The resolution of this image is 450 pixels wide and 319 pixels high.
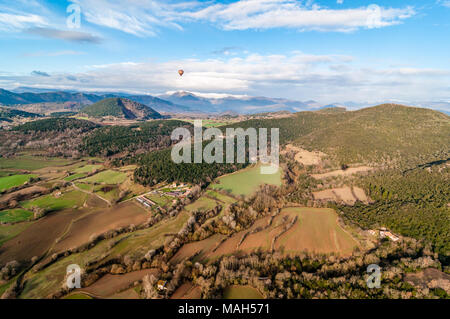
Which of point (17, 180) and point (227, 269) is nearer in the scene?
point (227, 269)

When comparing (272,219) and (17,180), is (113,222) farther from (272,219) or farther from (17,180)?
(17,180)

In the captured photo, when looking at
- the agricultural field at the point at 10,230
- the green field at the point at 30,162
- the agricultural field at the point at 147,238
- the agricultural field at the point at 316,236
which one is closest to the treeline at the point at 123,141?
the green field at the point at 30,162

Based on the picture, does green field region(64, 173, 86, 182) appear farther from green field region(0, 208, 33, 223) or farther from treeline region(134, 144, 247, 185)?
green field region(0, 208, 33, 223)

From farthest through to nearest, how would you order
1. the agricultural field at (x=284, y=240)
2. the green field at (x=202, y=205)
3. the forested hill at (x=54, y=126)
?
the forested hill at (x=54, y=126)
the green field at (x=202, y=205)
the agricultural field at (x=284, y=240)

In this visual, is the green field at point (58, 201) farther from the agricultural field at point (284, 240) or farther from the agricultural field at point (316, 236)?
the agricultural field at point (316, 236)

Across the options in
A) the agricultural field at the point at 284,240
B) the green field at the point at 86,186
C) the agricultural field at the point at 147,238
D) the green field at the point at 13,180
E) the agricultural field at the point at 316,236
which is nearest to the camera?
the agricultural field at the point at 147,238

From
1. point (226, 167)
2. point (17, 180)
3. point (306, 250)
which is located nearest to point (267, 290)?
point (306, 250)
